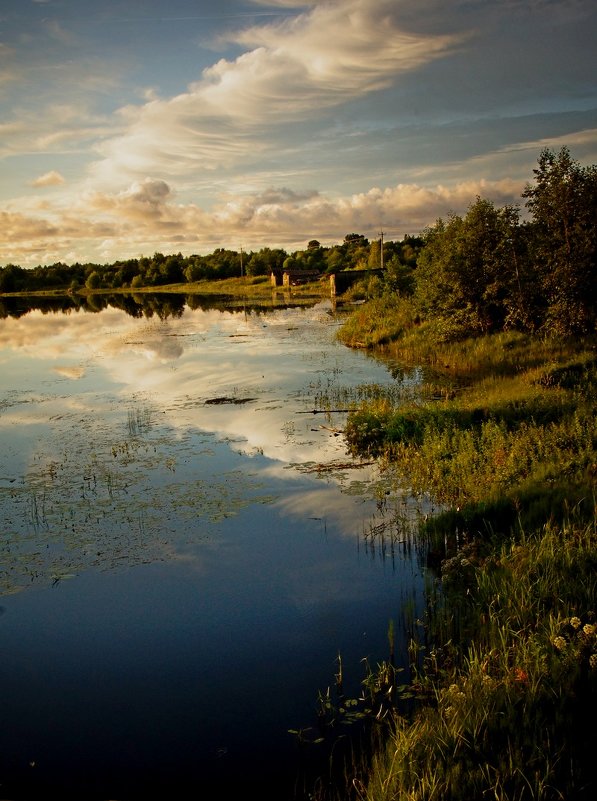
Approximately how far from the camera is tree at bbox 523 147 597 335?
789 inches

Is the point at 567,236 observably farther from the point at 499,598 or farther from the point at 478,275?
the point at 499,598

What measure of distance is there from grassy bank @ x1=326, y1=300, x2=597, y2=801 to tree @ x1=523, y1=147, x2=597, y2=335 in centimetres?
338

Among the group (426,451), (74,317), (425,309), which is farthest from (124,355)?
(74,317)

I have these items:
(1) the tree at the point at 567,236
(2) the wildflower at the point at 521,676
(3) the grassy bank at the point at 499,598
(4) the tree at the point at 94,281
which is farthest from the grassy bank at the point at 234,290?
(2) the wildflower at the point at 521,676

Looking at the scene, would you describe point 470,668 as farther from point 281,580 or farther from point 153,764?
point 281,580

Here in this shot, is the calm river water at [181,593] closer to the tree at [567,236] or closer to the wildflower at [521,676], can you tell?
the wildflower at [521,676]

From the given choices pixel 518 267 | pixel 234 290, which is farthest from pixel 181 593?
pixel 234 290

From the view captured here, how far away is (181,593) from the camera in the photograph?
9.66 metres

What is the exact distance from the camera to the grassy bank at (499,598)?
16.9 feet

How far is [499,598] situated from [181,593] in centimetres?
477

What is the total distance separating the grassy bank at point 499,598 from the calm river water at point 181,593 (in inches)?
33.6

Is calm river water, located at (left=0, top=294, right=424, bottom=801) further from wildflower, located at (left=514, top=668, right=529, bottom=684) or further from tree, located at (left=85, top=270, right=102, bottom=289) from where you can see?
tree, located at (left=85, top=270, right=102, bottom=289)

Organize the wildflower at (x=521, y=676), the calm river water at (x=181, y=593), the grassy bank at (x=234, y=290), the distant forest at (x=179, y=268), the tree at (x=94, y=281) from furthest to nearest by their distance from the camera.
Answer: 1. the tree at (x=94, y=281)
2. the distant forest at (x=179, y=268)
3. the grassy bank at (x=234, y=290)
4. the calm river water at (x=181, y=593)
5. the wildflower at (x=521, y=676)

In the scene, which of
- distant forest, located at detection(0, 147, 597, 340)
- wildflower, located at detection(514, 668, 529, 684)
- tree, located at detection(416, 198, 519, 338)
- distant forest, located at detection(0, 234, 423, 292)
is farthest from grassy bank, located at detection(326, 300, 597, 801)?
distant forest, located at detection(0, 234, 423, 292)
